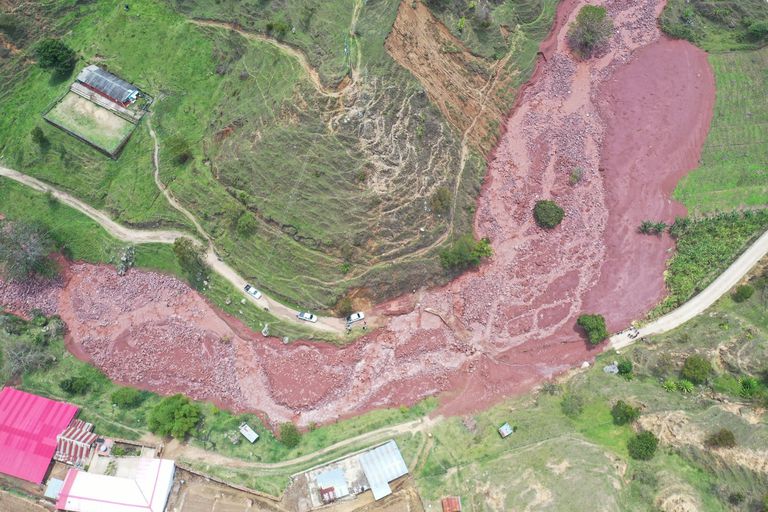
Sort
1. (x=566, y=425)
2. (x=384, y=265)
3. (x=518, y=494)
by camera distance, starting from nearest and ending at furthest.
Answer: (x=518, y=494), (x=566, y=425), (x=384, y=265)

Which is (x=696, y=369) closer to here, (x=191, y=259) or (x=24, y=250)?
(x=191, y=259)

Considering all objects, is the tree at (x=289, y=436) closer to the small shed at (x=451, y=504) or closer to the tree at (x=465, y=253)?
the small shed at (x=451, y=504)

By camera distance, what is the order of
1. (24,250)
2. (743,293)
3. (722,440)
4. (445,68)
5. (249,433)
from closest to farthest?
(722,440) < (249,433) < (743,293) < (24,250) < (445,68)

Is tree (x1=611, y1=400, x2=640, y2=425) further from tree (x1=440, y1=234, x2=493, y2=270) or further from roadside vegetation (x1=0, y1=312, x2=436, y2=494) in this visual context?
tree (x1=440, y1=234, x2=493, y2=270)

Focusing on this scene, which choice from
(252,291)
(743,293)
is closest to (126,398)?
(252,291)

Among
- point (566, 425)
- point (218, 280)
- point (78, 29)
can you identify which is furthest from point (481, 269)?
point (78, 29)

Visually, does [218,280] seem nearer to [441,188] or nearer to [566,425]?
[441,188]

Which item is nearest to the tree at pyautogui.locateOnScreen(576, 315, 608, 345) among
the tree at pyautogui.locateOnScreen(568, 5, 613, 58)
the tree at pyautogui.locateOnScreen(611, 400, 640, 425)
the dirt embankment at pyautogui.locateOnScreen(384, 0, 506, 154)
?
the tree at pyautogui.locateOnScreen(611, 400, 640, 425)
